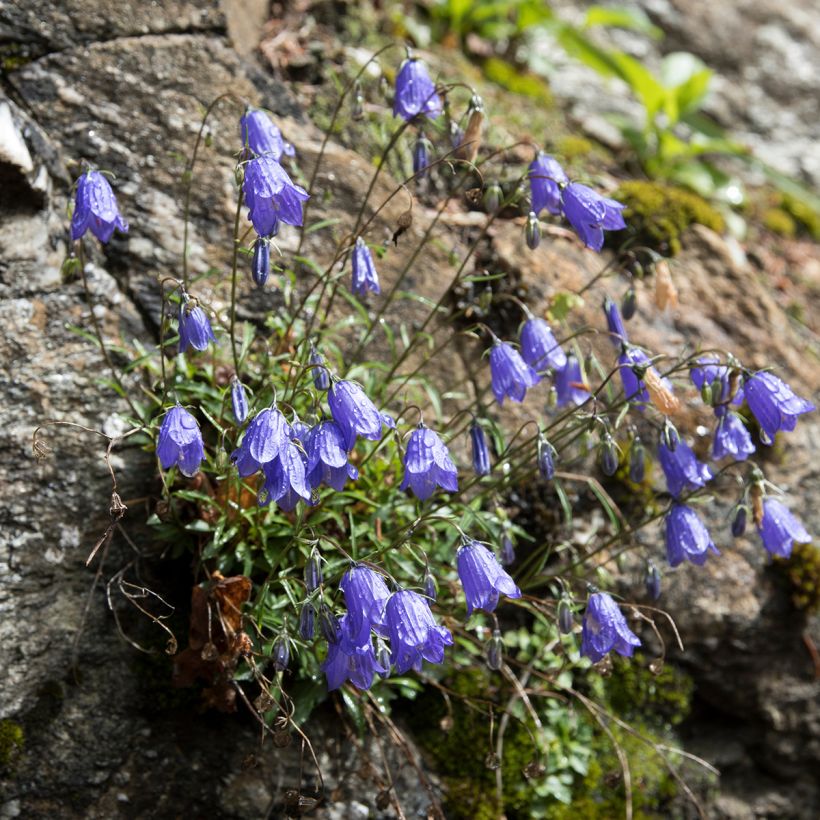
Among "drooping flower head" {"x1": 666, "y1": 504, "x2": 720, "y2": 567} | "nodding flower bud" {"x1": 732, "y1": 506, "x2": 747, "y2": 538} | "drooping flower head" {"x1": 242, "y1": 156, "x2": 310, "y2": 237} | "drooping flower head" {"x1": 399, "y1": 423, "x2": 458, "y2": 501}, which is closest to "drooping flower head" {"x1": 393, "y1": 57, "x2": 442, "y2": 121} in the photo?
"drooping flower head" {"x1": 242, "y1": 156, "x2": 310, "y2": 237}

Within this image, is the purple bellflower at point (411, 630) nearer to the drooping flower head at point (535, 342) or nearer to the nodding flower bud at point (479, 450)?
the nodding flower bud at point (479, 450)

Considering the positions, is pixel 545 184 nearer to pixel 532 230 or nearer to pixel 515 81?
pixel 532 230

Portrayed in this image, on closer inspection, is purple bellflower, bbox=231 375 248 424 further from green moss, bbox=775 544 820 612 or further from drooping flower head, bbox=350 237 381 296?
green moss, bbox=775 544 820 612

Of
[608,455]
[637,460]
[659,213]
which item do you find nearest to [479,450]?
[608,455]

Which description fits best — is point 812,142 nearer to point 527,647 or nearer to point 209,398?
point 527,647

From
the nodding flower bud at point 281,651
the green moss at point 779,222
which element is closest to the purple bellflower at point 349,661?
the nodding flower bud at point 281,651
